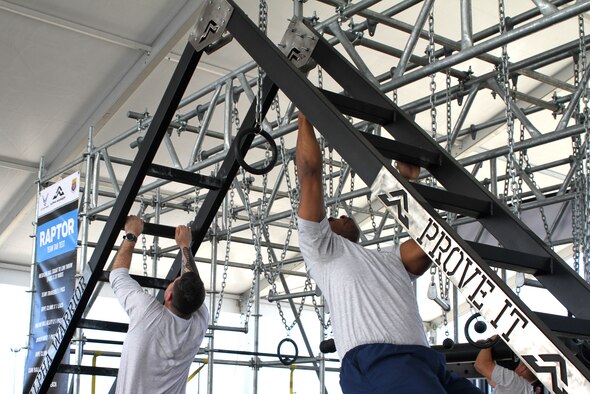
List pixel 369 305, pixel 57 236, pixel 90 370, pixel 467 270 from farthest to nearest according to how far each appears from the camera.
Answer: pixel 57 236, pixel 90 370, pixel 369 305, pixel 467 270

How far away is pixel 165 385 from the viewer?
4.07 m

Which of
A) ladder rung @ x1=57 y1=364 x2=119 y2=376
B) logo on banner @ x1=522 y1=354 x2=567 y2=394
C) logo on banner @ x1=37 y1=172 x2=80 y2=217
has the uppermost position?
logo on banner @ x1=37 y1=172 x2=80 y2=217

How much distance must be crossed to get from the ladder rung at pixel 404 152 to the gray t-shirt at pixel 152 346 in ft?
5.42

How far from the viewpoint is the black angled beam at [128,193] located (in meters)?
4.25

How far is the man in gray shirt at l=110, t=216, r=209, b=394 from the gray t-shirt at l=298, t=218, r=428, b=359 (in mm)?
1293

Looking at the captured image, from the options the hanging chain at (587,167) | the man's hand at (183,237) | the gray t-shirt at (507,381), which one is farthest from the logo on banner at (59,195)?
the gray t-shirt at (507,381)

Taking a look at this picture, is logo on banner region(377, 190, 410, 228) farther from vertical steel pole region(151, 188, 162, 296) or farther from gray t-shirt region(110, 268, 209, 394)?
vertical steel pole region(151, 188, 162, 296)

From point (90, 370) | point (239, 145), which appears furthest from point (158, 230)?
point (90, 370)

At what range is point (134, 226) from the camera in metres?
4.41

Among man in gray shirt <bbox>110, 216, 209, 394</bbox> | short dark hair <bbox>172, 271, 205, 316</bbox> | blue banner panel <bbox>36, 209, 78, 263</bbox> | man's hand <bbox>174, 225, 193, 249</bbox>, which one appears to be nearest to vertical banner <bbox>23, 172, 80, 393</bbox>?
blue banner panel <bbox>36, 209, 78, 263</bbox>

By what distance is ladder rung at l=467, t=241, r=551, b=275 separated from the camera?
2.57 metres

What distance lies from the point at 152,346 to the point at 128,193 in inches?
33.9

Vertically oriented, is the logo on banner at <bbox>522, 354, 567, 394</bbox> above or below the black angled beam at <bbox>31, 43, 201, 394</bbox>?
below

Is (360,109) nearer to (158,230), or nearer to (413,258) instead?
(413,258)
